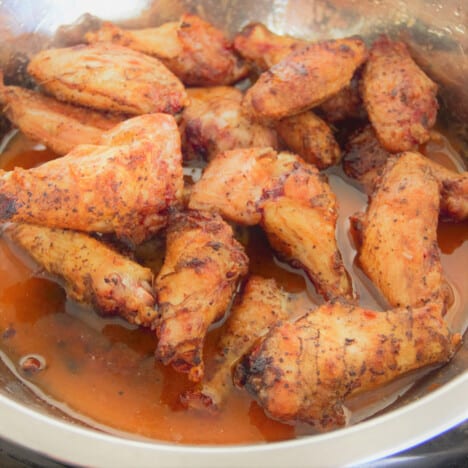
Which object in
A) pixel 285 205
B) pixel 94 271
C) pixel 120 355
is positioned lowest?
pixel 120 355

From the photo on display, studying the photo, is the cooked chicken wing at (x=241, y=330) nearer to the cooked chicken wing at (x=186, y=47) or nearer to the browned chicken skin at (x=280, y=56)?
the browned chicken skin at (x=280, y=56)

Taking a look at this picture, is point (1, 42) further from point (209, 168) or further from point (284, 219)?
point (284, 219)

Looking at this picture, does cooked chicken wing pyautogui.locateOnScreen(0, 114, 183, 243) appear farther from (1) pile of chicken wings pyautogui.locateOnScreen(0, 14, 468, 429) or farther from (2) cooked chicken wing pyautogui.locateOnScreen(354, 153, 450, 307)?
(2) cooked chicken wing pyautogui.locateOnScreen(354, 153, 450, 307)

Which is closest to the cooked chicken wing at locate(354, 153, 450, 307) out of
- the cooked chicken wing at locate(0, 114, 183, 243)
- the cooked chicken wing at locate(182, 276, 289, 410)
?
the cooked chicken wing at locate(182, 276, 289, 410)

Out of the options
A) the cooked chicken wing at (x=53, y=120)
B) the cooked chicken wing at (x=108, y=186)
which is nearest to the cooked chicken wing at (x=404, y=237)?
the cooked chicken wing at (x=108, y=186)

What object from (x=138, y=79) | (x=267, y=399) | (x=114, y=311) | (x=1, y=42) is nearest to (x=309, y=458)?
(x=267, y=399)

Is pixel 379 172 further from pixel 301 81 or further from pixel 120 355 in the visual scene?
pixel 120 355

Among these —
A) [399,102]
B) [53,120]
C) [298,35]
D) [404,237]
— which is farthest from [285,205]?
[298,35]
